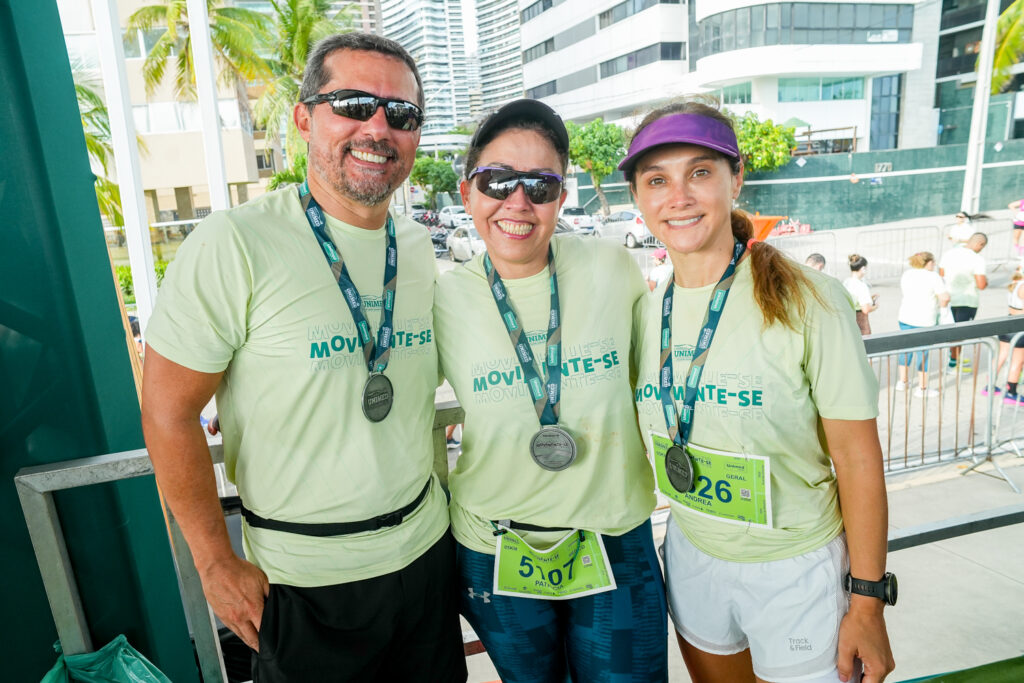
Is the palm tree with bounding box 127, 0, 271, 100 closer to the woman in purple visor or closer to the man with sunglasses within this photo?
the man with sunglasses

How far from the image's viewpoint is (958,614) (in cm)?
307

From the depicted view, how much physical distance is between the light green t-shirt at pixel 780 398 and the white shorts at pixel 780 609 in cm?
4

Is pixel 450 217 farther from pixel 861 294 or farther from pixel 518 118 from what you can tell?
pixel 518 118

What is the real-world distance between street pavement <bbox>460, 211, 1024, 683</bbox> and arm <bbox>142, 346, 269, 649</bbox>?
0.92 metres

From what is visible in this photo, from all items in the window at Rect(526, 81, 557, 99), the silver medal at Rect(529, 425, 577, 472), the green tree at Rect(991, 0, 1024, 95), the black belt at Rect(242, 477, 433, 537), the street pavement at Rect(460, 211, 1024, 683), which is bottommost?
the street pavement at Rect(460, 211, 1024, 683)

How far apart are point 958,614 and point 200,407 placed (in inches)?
137

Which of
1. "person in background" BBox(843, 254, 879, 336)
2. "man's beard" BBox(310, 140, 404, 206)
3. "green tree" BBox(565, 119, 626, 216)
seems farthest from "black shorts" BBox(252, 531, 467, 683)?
"green tree" BBox(565, 119, 626, 216)

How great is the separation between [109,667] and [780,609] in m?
1.84

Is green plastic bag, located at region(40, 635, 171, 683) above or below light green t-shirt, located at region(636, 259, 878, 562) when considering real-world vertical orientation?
below

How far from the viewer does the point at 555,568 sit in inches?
64.6

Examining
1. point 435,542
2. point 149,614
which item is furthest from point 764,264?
point 149,614

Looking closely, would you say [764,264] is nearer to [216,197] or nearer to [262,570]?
[262,570]

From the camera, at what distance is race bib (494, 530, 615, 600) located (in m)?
1.64

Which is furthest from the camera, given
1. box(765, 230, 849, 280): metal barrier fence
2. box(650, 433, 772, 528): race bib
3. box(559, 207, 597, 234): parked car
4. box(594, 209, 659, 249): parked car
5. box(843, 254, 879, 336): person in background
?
box(559, 207, 597, 234): parked car
